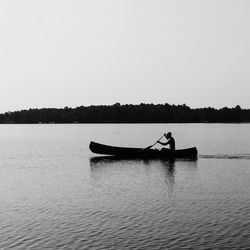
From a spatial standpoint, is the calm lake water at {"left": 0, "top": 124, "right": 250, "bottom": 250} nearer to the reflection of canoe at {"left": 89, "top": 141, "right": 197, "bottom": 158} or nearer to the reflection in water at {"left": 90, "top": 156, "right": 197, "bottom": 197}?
the reflection in water at {"left": 90, "top": 156, "right": 197, "bottom": 197}

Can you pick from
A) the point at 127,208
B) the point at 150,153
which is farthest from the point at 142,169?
the point at 127,208

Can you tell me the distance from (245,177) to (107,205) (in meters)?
15.9

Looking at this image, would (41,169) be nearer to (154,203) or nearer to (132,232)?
(154,203)

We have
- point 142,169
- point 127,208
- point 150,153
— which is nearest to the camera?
point 127,208

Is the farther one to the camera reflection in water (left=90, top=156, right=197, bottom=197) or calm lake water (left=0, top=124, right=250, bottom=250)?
reflection in water (left=90, top=156, right=197, bottom=197)

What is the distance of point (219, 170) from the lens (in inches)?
1628

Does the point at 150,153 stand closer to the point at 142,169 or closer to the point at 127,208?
the point at 142,169

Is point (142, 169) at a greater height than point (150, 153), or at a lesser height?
lesser

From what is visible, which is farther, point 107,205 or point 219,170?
point 219,170

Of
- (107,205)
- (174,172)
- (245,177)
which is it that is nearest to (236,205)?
(107,205)

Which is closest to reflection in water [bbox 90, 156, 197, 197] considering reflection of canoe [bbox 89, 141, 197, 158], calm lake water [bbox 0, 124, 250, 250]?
calm lake water [bbox 0, 124, 250, 250]

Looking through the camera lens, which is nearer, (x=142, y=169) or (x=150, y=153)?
(x=142, y=169)

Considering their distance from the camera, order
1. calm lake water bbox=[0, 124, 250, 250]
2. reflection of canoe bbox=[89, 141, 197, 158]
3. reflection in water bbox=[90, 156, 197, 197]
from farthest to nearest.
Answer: reflection of canoe bbox=[89, 141, 197, 158] → reflection in water bbox=[90, 156, 197, 197] → calm lake water bbox=[0, 124, 250, 250]

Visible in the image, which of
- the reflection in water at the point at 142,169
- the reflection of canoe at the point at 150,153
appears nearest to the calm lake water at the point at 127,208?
the reflection in water at the point at 142,169
